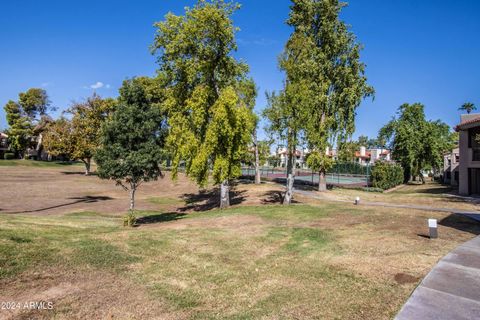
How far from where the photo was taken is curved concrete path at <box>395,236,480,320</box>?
6262 millimetres

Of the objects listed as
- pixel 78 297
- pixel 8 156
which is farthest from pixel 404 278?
pixel 8 156

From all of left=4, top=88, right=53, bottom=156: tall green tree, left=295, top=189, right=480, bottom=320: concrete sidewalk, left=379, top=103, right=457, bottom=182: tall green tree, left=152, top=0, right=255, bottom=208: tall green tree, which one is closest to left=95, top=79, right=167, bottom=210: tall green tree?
left=152, top=0, right=255, bottom=208: tall green tree

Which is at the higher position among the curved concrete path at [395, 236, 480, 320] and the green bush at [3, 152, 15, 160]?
the green bush at [3, 152, 15, 160]

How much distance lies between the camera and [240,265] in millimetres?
10055

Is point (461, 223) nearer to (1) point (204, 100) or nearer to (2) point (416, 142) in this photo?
(1) point (204, 100)

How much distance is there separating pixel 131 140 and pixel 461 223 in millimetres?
17820

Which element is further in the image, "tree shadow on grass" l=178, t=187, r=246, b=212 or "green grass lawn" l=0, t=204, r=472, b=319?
"tree shadow on grass" l=178, t=187, r=246, b=212

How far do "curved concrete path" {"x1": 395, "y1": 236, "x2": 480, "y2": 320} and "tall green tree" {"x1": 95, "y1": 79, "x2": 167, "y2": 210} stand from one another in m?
13.9

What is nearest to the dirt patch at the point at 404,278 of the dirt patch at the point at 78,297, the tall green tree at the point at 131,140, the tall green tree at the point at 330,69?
the dirt patch at the point at 78,297

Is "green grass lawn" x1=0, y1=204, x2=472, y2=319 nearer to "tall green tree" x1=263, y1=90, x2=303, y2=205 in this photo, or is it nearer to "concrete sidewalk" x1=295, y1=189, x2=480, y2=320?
"concrete sidewalk" x1=295, y1=189, x2=480, y2=320

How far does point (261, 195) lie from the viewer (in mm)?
31578

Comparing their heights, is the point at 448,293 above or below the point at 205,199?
above

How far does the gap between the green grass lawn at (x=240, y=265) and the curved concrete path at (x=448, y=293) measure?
37 centimetres

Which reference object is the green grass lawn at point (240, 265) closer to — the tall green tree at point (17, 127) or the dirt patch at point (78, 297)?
the dirt patch at point (78, 297)
